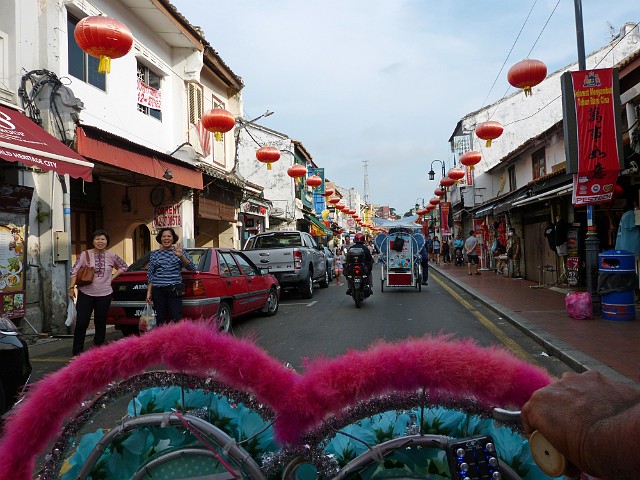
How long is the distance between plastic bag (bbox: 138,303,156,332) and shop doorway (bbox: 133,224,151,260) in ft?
29.6

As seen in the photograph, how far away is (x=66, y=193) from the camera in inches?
350

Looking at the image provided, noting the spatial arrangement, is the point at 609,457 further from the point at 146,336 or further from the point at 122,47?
the point at 122,47

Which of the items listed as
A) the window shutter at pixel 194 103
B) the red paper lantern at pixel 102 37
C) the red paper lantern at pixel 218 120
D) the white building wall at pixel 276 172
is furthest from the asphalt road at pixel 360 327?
the white building wall at pixel 276 172

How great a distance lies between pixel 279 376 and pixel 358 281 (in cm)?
973

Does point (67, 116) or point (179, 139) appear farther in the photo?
point (179, 139)

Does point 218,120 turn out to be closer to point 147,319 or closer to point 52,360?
point 147,319

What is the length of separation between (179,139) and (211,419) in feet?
46.5

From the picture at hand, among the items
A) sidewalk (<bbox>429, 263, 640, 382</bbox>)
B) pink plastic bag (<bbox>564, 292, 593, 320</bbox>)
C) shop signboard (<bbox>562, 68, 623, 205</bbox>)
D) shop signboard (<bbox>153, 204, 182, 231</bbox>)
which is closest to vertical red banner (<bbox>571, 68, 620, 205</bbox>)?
shop signboard (<bbox>562, 68, 623, 205</bbox>)

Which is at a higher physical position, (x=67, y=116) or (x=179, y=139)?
(x=179, y=139)

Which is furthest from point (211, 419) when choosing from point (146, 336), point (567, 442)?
point (567, 442)

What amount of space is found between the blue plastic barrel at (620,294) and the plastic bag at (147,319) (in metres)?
7.33

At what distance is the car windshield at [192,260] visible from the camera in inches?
313

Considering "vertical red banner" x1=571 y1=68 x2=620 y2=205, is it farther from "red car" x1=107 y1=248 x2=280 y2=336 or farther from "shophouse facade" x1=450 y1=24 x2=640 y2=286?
"red car" x1=107 y1=248 x2=280 y2=336

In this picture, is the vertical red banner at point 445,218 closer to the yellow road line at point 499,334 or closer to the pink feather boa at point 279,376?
the yellow road line at point 499,334
